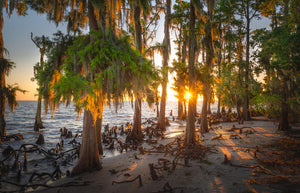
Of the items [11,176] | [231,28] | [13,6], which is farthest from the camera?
[231,28]

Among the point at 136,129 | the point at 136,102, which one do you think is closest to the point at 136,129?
the point at 136,129

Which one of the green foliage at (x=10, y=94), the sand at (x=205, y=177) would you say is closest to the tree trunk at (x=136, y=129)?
the sand at (x=205, y=177)

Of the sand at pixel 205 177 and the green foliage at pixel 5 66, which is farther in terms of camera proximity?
the green foliage at pixel 5 66

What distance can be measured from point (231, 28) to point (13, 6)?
73.6 feet

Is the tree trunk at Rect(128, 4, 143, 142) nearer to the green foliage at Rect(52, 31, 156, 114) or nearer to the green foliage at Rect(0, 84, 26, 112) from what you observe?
the green foliage at Rect(52, 31, 156, 114)

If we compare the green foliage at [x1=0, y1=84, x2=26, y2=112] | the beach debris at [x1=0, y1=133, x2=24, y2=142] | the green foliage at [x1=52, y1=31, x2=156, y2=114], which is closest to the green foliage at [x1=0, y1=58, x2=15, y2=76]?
the green foliage at [x1=0, y1=84, x2=26, y2=112]

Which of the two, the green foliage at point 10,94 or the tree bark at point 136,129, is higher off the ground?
the green foliage at point 10,94

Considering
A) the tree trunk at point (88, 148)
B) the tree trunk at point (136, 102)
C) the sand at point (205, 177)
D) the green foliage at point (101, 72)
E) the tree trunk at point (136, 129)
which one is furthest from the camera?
the tree trunk at point (136, 129)

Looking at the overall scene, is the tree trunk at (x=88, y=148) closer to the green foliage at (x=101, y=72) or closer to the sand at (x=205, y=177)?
the sand at (x=205, y=177)

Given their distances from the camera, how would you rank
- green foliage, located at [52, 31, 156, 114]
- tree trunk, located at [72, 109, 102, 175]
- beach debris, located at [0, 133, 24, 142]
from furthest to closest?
beach debris, located at [0, 133, 24, 142] < tree trunk, located at [72, 109, 102, 175] < green foliage, located at [52, 31, 156, 114]

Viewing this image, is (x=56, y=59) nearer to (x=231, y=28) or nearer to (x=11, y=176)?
(x=11, y=176)

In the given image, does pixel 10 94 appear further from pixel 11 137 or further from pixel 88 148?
pixel 88 148

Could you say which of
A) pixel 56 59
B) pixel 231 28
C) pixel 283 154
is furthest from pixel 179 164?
pixel 231 28

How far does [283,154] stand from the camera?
6617mm
